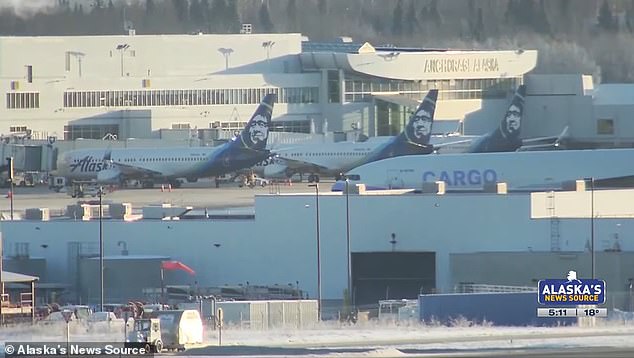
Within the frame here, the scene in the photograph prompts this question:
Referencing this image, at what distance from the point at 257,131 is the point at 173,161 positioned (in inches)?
166

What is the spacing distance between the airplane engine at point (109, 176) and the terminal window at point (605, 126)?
2537 centimetres

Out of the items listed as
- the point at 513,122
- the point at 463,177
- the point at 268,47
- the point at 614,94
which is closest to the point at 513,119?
the point at 513,122

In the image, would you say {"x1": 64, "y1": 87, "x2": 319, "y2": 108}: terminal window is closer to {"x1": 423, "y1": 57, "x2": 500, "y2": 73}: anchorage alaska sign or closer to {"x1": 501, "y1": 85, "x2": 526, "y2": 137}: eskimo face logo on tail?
{"x1": 423, "y1": 57, "x2": 500, "y2": 73}: anchorage alaska sign

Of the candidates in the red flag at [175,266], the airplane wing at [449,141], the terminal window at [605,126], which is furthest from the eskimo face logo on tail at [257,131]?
the red flag at [175,266]

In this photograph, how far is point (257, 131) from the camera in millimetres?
85688

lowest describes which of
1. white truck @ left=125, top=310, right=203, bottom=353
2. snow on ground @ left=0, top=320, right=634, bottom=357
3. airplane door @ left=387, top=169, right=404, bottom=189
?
snow on ground @ left=0, top=320, right=634, bottom=357

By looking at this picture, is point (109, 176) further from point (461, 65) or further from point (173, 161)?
point (461, 65)

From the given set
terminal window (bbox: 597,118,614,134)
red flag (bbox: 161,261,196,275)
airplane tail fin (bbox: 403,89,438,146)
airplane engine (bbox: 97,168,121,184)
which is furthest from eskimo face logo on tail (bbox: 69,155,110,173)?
red flag (bbox: 161,261,196,275)

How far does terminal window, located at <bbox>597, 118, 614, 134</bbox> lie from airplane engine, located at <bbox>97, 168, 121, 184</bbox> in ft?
83.2

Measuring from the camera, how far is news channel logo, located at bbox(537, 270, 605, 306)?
3662 centimetres

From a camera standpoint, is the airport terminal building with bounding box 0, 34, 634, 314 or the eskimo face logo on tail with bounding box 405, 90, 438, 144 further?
the airport terminal building with bounding box 0, 34, 634, 314

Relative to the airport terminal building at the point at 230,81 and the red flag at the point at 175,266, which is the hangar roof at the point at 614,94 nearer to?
the airport terminal building at the point at 230,81

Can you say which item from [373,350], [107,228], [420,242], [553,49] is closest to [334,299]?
[420,242]

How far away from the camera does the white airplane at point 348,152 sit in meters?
83.4
